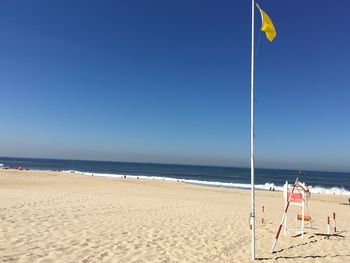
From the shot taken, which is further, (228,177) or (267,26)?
(228,177)

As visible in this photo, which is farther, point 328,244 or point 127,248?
point 328,244

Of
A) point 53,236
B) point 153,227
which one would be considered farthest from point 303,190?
point 53,236

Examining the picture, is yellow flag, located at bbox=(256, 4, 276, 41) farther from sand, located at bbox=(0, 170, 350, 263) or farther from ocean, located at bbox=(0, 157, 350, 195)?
ocean, located at bbox=(0, 157, 350, 195)

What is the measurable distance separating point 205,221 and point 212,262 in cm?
635

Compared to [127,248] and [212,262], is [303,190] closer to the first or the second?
[212,262]

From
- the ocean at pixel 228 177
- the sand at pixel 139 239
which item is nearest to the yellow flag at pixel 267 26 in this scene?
the sand at pixel 139 239

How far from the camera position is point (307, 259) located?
959cm

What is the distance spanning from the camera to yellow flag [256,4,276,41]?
947 cm

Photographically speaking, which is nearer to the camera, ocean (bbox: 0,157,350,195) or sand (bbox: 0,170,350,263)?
sand (bbox: 0,170,350,263)

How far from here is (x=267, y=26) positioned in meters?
9.53

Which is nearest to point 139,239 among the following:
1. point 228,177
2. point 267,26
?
point 267,26

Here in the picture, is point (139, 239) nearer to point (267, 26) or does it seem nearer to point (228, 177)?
point (267, 26)

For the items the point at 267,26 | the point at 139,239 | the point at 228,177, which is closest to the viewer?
the point at 267,26

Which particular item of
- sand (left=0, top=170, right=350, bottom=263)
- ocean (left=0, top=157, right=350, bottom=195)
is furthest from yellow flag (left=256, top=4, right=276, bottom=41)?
ocean (left=0, top=157, right=350, bottom=195)
